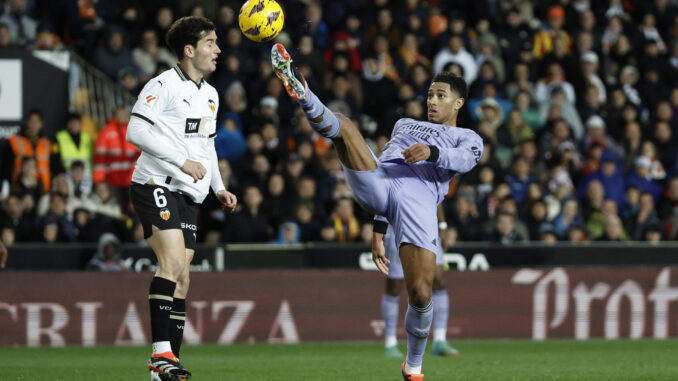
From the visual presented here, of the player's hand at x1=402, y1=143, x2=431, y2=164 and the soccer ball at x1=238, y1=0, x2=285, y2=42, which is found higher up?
the soccer ball at x1=238, y1=0, x2=285, y2=42

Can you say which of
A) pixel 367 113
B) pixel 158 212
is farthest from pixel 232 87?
pixel 158 212

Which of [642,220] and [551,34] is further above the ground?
[551,34]

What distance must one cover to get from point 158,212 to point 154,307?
0.66 metres

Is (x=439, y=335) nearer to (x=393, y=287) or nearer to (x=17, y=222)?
(x=393, y=287)

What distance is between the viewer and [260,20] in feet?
27.1

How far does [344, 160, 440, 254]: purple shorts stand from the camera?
8164 mm

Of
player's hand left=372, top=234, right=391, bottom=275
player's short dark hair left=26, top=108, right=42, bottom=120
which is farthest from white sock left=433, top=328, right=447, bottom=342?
player's short dark hair left=26, top=108, right=42, bottom=120

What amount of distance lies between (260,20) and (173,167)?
1.25 m

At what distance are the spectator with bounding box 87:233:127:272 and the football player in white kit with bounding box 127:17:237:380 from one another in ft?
18.9

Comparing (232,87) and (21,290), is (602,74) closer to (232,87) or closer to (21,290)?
(232,87)

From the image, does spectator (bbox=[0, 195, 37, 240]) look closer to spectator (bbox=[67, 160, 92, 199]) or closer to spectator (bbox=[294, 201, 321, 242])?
spectator (bbox=[67, 160, 92, 199])

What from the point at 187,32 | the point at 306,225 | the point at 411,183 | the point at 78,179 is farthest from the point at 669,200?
the point at 187,32

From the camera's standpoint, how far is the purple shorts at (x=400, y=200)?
816 centimetres

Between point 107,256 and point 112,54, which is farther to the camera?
point 112,54
